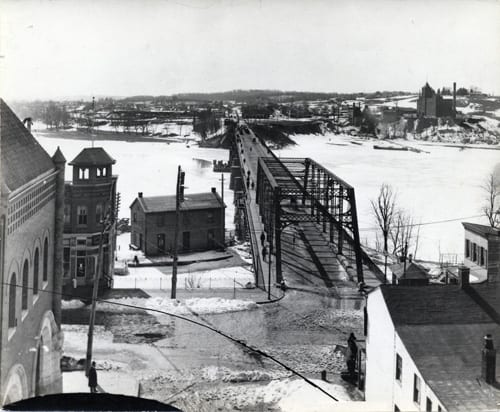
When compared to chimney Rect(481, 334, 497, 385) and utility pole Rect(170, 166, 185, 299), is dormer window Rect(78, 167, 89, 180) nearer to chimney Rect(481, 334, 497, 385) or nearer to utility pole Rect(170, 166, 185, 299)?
utility pole Rect(170, 166, 185, 299)

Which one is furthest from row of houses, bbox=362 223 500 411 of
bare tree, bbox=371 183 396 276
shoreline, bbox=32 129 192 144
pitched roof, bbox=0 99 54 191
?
pitched roof, bbox=0 99 54 191

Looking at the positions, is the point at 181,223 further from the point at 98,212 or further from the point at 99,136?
the point at 99,136

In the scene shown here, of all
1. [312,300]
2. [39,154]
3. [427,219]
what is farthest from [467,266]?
[39,154]

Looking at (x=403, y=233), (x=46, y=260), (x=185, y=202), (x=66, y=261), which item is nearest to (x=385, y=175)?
(x=403, y=233)

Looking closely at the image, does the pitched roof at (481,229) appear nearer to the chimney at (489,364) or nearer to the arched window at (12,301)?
the chimney at (489,364)

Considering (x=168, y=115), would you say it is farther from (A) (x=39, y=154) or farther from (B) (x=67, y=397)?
(B) (x=67, y=397)
